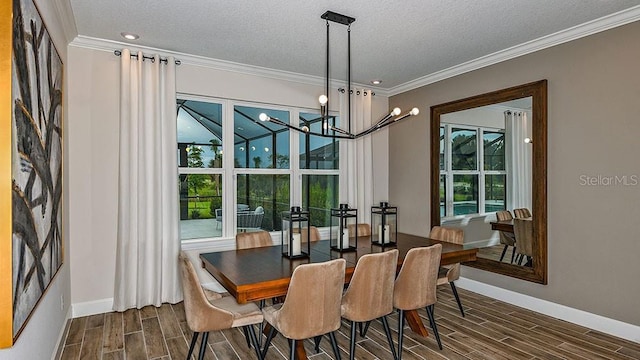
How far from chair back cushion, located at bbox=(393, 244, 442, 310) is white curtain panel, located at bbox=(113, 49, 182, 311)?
247 cm

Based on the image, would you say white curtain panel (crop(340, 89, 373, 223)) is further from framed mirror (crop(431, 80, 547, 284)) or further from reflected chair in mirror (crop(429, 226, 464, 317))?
reflected chair in mirror (crop(429, 226, 464, 317))

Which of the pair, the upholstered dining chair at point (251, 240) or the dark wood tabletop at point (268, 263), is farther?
the upholstered dining chair at point (251, 240)

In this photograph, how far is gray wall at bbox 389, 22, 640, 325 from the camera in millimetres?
3119

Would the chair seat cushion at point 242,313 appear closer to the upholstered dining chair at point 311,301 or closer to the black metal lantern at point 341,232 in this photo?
the upholstered dining chair at point 311,301

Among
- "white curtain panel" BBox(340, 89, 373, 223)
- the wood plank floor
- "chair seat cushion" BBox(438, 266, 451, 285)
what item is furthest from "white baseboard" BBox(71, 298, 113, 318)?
"chair seat cushion" BBox(438, 266, 451, 285)

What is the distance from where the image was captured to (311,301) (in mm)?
2283

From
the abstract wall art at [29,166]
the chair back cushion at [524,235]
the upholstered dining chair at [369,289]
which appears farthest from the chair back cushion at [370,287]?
the chair back cushion at [524,235]

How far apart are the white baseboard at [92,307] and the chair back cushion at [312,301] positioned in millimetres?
2354

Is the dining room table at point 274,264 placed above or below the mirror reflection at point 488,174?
below

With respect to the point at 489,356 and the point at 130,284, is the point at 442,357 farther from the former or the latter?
the point at 130,284

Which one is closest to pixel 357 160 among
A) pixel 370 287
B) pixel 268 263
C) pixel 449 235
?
pixel 449 235

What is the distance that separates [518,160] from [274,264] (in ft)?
9.55

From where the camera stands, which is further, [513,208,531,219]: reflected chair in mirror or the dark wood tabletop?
[513,208,531,219]: reflected chair in mirror

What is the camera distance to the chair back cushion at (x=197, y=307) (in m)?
2.34
